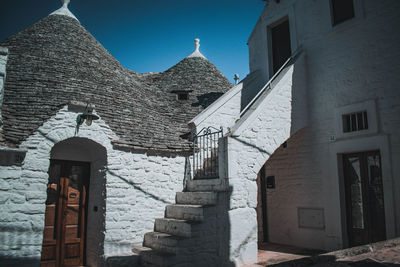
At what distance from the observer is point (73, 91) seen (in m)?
7.27

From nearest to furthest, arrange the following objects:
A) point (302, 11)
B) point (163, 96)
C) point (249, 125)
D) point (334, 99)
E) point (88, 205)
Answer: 1. point (249, 125)
2. point (88, 205)
3. point (334, 99)
4. point (302, 11)
5. point (163, 96)

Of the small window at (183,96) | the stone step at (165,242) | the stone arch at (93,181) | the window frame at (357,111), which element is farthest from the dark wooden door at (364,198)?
the small window at (183,96)

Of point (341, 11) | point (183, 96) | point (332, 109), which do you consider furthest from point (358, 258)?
point (183, 96)

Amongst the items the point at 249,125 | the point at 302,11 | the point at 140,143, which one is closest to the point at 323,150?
the point at 249,125

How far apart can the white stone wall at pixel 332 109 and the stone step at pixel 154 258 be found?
345 cm

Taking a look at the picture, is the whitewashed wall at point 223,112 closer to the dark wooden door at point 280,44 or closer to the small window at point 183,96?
the dark wooden door at point 280,44

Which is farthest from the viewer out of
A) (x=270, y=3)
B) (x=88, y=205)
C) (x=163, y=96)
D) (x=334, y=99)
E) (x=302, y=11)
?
(x=163, y=96)

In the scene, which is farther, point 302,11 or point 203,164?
point 302,11

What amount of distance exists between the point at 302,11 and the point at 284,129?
3.77 metres

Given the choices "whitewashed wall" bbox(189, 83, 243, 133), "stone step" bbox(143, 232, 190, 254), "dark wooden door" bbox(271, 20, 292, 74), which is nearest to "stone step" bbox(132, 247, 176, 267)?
"stone step" bbox(143, 232, 190, 254)

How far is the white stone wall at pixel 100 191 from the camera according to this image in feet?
18.3

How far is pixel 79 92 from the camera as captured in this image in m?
7.33

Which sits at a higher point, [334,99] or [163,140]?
[334,99]

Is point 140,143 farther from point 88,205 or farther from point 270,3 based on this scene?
point 270,3
